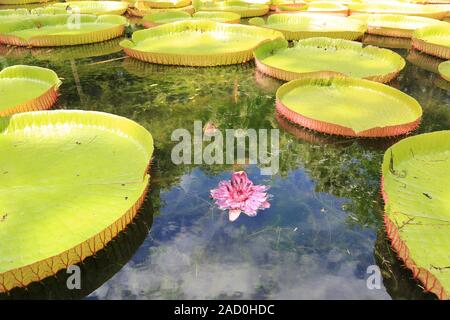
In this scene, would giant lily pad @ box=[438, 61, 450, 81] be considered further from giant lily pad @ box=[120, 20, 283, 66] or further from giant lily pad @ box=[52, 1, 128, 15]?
giant lily pad @ box=[52, 1, 128, 15]

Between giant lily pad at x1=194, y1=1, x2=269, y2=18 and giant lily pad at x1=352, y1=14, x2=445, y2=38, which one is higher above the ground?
giant lily pad at x1=194, y1=1, x2=269, y2=18

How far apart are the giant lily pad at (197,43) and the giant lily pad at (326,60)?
0.41m

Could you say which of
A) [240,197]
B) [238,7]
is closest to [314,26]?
[238,7]

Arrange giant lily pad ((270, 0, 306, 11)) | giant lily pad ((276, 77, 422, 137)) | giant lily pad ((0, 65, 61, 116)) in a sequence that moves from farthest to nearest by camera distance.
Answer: giant lily pad ((270, 0, 306, 11)), giant lily pad ((0, 65, 61, 116)), giant lily pad ((276, 77, 422, 137))

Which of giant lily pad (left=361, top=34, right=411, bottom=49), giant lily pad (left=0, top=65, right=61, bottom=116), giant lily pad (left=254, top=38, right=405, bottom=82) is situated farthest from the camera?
giant lily pad (left=361, top=34, right=411, bottom=49)

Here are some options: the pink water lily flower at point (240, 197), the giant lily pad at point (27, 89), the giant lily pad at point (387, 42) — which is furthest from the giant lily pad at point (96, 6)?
the pink water lily flower at point (240, 197)

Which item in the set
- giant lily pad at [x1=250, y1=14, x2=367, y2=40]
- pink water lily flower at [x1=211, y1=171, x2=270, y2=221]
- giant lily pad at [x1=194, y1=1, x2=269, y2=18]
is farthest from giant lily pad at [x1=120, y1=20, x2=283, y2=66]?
pink water lily flower at [x1=211, y1=171, x2=270, y2=221]

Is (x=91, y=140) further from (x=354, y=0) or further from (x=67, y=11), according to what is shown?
(x=354, y=0)

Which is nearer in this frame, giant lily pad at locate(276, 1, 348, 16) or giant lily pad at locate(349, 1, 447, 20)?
giant lily pad at locate(349, 1, 447, 20)

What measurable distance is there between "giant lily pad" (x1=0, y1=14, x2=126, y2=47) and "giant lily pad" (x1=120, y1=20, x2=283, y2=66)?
3.73ft

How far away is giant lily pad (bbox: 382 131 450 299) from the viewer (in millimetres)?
2686

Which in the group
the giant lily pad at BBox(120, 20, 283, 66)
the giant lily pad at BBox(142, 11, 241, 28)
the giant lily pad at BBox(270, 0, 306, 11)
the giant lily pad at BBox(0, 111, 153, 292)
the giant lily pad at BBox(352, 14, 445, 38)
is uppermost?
the giant lily pad at BBox(270, 0, 306, 11)

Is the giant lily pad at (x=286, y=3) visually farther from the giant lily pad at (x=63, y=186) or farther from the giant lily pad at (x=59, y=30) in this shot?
the giant lily pad at (x=63, y=186)
